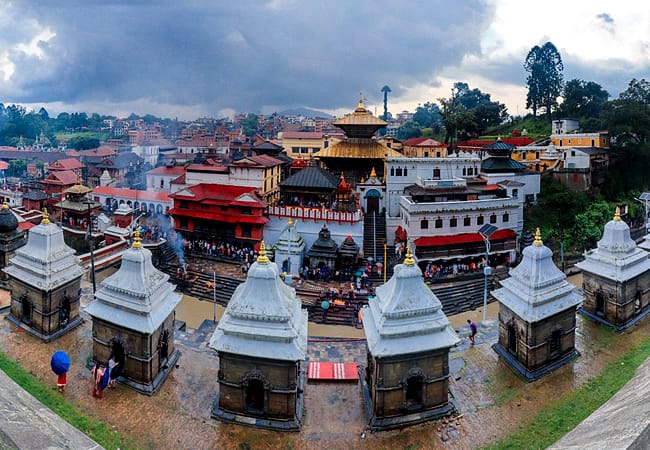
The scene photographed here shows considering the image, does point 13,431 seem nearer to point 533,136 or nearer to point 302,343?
point 302,343

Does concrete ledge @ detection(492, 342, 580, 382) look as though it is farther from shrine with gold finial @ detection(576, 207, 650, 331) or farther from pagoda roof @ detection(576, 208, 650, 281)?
pagoda roof @ detection(576, 208, 650, 281)

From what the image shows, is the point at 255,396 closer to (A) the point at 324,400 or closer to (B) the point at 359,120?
(A) the point at 324,400

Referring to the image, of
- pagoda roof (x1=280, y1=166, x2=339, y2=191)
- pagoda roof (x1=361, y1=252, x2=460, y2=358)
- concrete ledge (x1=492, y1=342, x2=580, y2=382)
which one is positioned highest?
pagoda roof (x1=280, y1=166, x2=339, y2=191)

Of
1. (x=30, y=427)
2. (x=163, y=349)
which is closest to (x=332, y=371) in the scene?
(x=163, y=349)

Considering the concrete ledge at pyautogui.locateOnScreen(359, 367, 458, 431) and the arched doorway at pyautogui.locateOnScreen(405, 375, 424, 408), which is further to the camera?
the arched doorway at pyautogui.locateOnScreen(405, 375, 424, 408)

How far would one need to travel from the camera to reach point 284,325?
11.8 meters

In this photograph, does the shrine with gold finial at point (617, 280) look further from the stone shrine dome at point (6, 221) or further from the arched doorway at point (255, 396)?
the stone shrine dome at point (6, 221)

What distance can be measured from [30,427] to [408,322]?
318 inches

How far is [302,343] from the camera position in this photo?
1207cm

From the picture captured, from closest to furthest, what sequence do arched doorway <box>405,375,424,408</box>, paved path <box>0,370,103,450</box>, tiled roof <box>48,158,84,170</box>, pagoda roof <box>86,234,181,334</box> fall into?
paved path <box>0,370,103,450</box> → arched doorway <box>405,375,424,408</box> → pagoda roof <box>86,234,181,334</box> → tiled roof <box>48,158,84,170</box>

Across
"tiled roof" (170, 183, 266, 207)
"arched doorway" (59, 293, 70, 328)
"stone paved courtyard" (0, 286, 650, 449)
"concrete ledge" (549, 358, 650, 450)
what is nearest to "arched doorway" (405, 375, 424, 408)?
"stone paved courtyard" (0, 286, 650, 449)

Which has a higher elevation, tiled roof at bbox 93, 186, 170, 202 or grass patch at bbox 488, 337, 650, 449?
tiled roof at bbox 93, 186, 170, 202

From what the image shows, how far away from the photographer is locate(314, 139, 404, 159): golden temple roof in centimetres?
3744

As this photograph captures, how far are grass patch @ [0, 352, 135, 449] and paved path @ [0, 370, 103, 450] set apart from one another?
40cm
